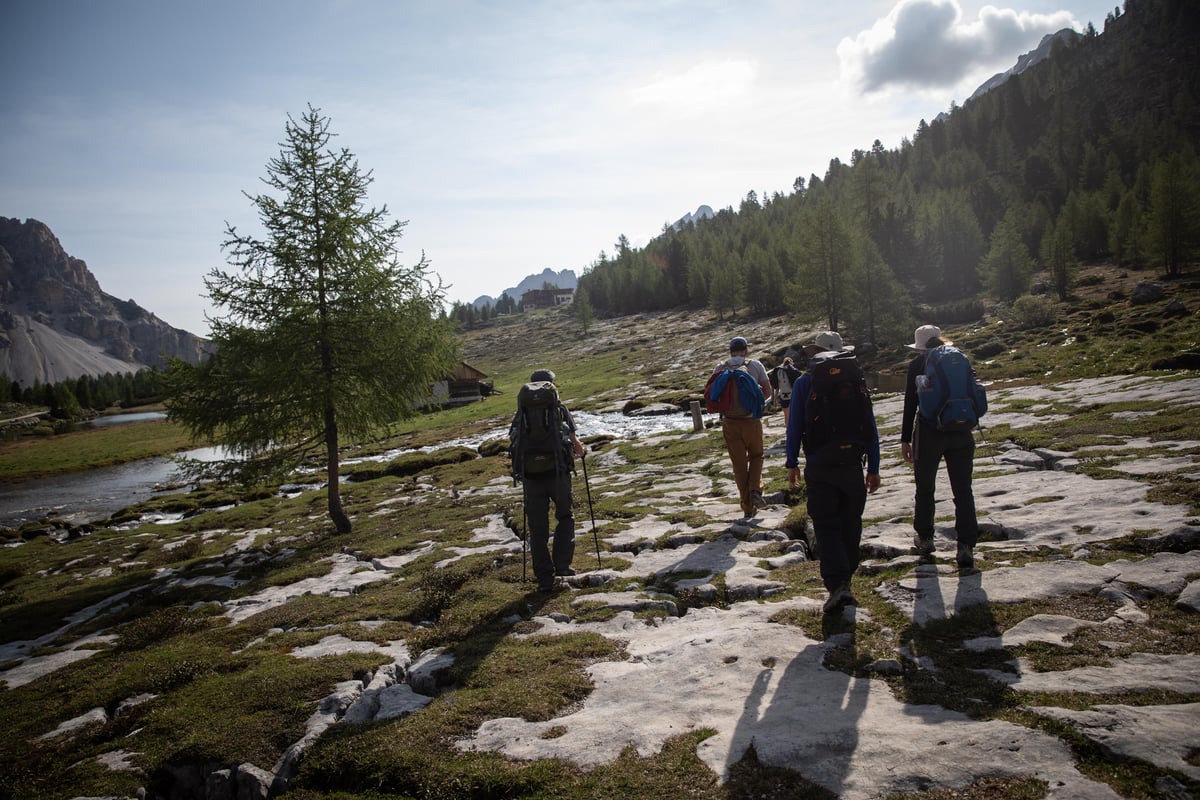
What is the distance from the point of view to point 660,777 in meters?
4.49

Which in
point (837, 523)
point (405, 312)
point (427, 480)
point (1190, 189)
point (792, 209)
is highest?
point (792, 209)

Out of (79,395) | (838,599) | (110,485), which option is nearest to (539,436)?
(838,599)

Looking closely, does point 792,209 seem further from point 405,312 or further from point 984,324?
point 405,312

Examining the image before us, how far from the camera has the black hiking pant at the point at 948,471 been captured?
7.90m

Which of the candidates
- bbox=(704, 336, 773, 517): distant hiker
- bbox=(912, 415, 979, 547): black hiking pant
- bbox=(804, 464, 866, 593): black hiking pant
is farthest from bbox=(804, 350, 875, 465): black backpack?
bbox=(704, 336, 773, 517): distant hiker

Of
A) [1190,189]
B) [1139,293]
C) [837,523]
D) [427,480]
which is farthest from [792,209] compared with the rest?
[837,523]

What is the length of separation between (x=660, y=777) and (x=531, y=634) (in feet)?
11.4

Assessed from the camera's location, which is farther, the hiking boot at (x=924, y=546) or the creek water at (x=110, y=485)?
the creek water at (x=110, y=485)


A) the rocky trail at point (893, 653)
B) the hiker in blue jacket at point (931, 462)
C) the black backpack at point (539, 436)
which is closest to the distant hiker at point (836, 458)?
the rocky trail at point (893, 653)

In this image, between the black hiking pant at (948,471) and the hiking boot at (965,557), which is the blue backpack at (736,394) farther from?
the hiking boot at (965,557)

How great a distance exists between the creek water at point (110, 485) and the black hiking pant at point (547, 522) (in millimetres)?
20680

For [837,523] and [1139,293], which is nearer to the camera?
[837,523]

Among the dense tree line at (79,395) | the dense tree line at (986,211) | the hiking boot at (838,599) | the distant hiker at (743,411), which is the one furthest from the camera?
the dense tree line at (79,395)

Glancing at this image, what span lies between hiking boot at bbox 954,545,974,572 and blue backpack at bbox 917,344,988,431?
155cm
